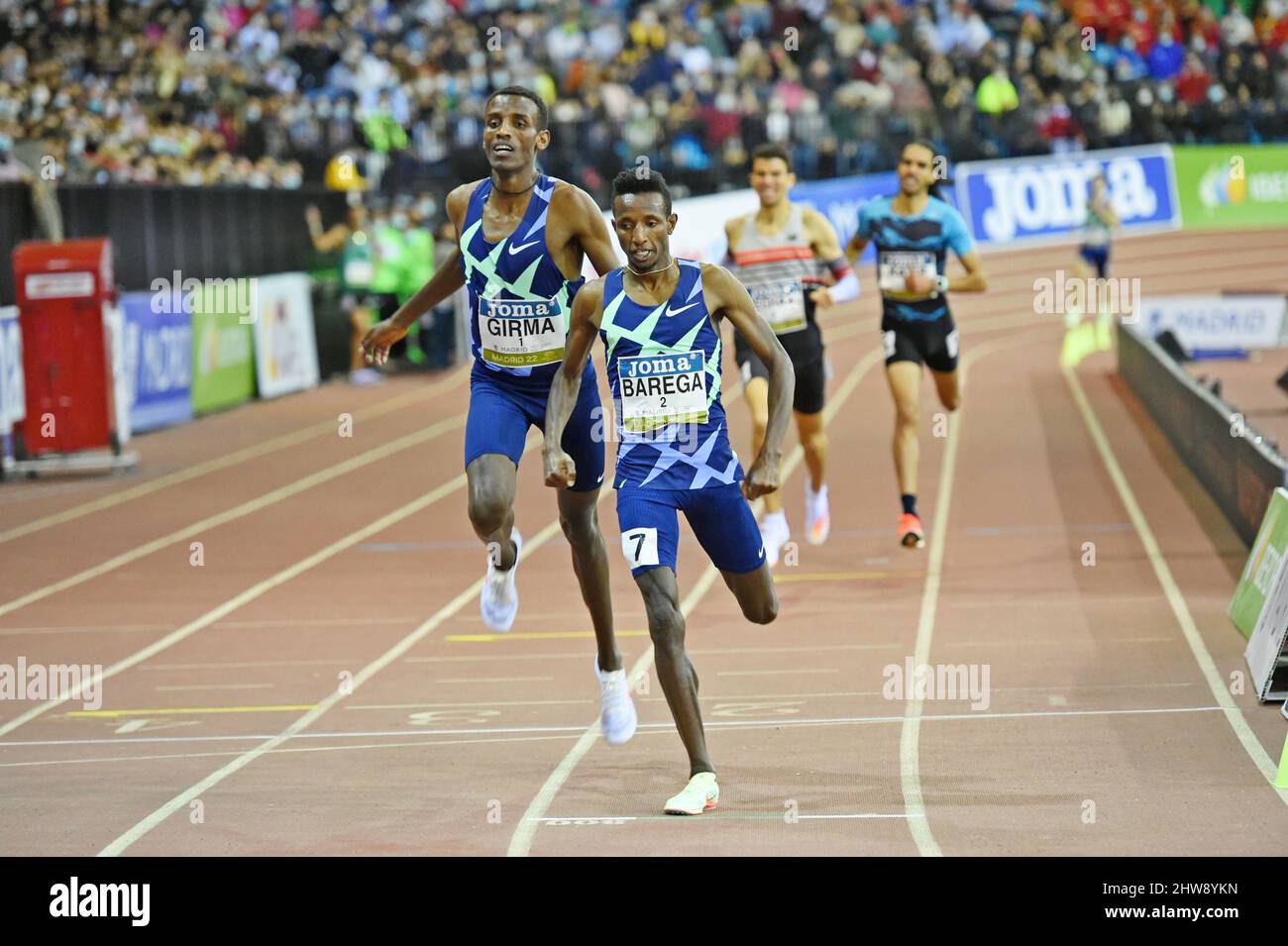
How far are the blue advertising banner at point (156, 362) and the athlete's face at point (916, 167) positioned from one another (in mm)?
10098

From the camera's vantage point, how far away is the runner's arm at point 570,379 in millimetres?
6941

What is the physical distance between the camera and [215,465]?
730 inches

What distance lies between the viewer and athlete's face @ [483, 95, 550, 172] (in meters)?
7.57

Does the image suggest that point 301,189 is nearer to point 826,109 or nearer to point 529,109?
point 826,109

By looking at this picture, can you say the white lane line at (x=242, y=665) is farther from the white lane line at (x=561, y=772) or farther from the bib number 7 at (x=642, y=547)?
the bib number 7 at (x=642, y=547)

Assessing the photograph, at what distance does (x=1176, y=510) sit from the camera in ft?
48.0

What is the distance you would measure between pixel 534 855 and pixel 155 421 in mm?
15582

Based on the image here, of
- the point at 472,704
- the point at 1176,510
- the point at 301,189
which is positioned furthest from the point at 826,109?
the point at 472,704

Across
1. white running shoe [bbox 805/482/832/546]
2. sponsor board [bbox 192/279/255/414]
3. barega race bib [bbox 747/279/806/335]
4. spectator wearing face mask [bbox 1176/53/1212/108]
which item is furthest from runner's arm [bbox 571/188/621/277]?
spectator wearing face mask [bbox 1176/53/1212/108]

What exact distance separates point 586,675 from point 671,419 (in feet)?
11.0

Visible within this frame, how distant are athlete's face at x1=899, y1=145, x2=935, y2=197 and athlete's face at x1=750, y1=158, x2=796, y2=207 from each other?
767 mm

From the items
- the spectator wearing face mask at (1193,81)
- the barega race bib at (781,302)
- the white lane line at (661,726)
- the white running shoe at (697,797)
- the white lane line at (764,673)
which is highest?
the spectator wearing face mask at (1193,81)
